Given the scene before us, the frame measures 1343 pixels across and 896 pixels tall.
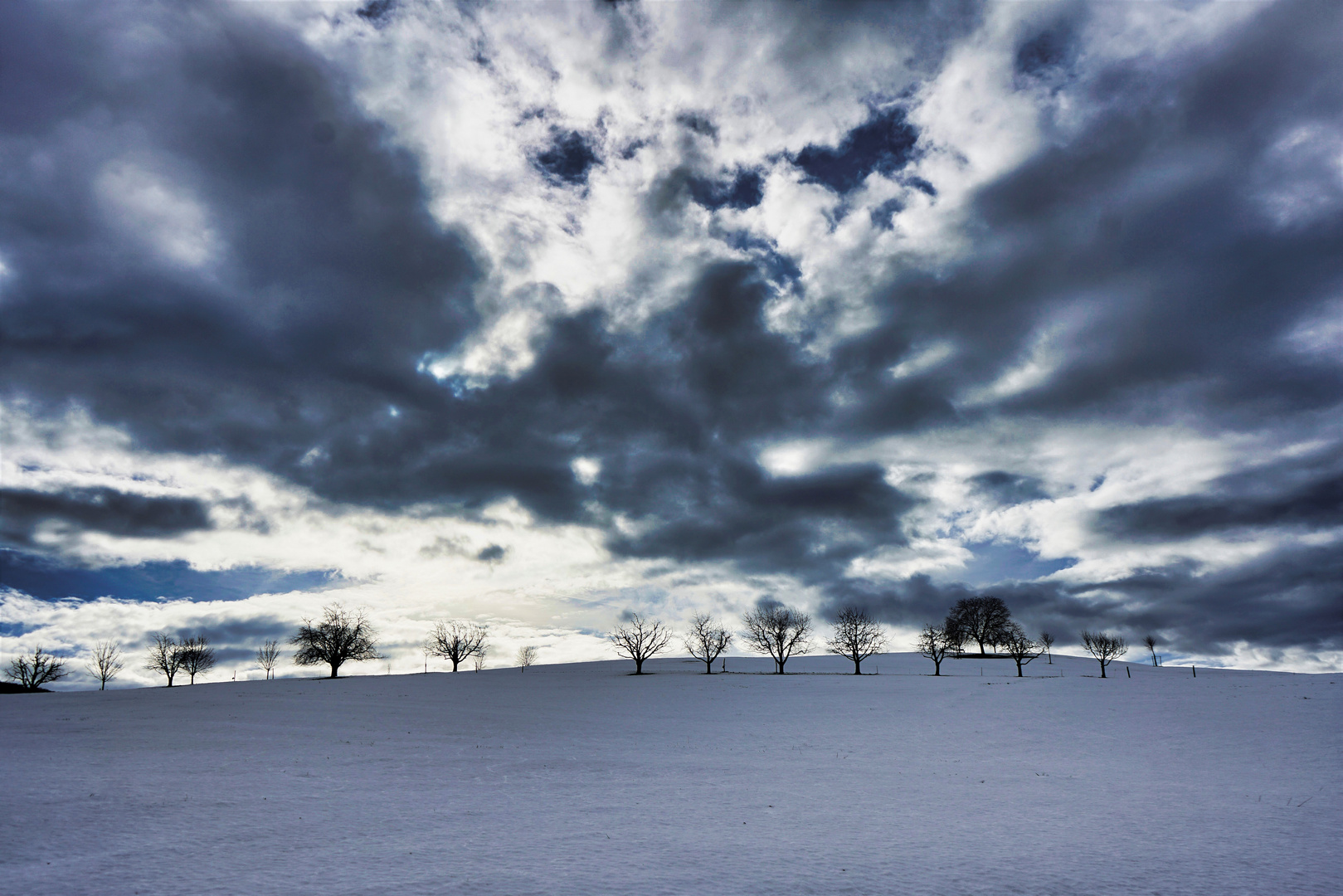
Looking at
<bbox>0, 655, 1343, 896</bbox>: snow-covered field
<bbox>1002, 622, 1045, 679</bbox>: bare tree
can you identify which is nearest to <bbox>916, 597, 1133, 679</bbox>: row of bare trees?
<bbox>1002, 622, 1045, 679</bbox>: bare tree

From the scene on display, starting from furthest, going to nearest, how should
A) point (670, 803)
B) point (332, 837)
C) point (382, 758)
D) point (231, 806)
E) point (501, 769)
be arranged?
point (382, 758)
point (501, 769)
point (670, 803)
point (231, 806)
point (332, 837)

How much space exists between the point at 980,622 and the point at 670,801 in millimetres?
109930

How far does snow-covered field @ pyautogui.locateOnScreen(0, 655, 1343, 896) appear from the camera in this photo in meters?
10.6

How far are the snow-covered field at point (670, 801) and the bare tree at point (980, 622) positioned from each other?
69.9 metres

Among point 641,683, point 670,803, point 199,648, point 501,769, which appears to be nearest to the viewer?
point 670,803

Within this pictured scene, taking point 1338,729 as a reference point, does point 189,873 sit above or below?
above

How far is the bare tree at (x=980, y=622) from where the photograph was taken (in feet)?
358

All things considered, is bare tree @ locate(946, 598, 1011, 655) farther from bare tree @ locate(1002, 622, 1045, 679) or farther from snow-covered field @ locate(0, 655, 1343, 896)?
snow-covered field @ locate(0, 655, 1343, 896)

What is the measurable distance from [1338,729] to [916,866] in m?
34.3

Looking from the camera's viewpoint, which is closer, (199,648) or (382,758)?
(382,758)

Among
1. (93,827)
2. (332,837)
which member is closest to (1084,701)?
(332,837)

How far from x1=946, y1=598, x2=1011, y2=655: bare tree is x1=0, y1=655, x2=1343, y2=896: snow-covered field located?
69940mm

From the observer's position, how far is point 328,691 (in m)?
55.1

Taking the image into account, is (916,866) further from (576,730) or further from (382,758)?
(576,730)
